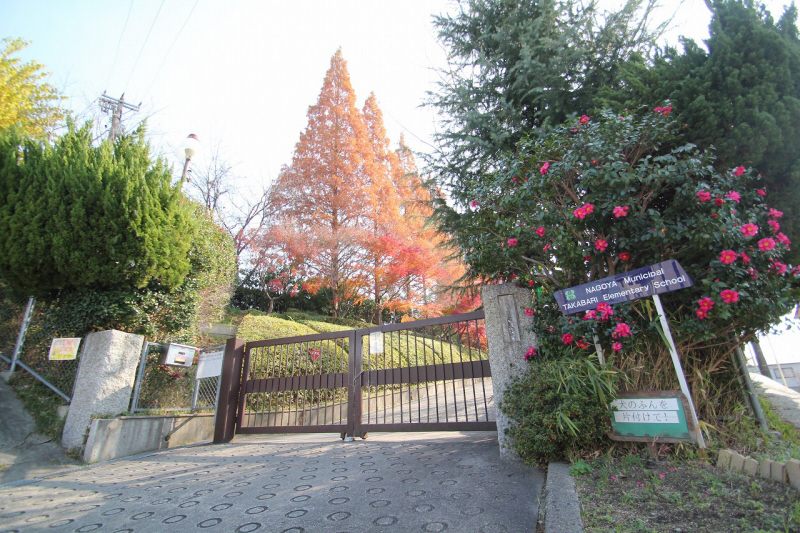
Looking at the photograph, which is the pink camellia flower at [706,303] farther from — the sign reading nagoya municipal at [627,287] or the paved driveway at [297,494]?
the paved driveway at [297,494]

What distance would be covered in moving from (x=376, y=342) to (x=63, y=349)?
13.3 feet

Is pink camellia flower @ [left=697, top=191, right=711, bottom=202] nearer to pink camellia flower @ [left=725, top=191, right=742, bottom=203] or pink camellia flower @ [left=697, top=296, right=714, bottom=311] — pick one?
pink camellia flower @ [left=725, top=191, right=742, bottom=203]

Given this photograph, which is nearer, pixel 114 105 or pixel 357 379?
pixel 357 379

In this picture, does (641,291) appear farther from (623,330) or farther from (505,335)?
(505,335)

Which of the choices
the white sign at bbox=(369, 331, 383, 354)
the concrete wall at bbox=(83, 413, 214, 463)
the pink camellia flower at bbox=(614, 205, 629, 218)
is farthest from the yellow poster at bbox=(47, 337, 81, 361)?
the pink camellia flower at bbox=(614, 205, 629, 218)

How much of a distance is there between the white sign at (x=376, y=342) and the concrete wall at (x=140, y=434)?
331cm

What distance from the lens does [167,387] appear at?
231 inches

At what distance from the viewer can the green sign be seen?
2775mm

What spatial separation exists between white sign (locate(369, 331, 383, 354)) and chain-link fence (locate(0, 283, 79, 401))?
404cm

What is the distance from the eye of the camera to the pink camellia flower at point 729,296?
2686mm

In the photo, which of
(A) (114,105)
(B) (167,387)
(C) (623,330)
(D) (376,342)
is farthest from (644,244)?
(A) (114,105)

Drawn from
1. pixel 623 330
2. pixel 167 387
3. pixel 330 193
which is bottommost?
pixel 167 387

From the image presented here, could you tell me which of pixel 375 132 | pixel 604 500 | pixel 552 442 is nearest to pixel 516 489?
pixel 552 442

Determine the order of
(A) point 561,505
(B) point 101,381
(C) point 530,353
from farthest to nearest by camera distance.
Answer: (B) point 101,381 → (C) point 530,353 → (A) point 561,505
